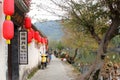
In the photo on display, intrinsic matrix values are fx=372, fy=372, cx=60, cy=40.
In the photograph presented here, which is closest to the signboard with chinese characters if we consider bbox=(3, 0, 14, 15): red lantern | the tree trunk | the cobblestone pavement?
the tree trunk

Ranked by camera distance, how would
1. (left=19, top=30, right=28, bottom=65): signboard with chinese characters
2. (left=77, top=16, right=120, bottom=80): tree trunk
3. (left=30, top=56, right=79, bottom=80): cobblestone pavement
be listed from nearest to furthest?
(left=77, top=16, right=120, bottom=80): tree trunk < (left=19, top=30, right=28, bottom=65): signboard with chinese characters < (left=30, top=56, right=79, bottom=80): cobblestone pavement

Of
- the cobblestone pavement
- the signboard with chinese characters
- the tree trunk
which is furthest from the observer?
the cobblestone pavement

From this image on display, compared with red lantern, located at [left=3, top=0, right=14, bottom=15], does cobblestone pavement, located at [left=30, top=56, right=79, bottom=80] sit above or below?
below

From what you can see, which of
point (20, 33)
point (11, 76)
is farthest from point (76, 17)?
point (11, 76)

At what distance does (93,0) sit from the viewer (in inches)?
538

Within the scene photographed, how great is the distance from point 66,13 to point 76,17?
17.3 inches

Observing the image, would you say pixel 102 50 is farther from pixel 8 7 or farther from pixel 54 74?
pixel 54 74

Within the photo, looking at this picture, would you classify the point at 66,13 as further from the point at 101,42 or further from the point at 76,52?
the point at 76,52

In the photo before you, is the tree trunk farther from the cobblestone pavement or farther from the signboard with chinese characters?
the cobblestone pavement

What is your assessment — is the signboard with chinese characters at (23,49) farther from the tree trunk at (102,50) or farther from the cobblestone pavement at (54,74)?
the cobblestone pavement at (54,74)

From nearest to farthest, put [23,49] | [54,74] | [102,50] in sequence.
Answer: [102,50], [23,49], [54,74]

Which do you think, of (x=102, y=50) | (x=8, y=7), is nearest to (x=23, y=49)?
(x=102, y=50)

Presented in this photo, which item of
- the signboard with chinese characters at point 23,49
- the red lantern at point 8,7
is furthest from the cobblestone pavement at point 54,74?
the red lantern at point 8,7

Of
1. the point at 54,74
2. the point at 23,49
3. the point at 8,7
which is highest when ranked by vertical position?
the point at 8,7
